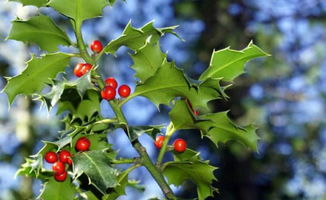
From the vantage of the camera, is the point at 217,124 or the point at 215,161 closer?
the point at 217,124

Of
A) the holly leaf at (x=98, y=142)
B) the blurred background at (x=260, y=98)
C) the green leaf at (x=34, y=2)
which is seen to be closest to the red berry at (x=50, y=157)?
the holly leaf at (x=98, y=142)

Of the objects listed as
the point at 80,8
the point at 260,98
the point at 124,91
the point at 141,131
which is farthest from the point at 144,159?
the point at 260,98

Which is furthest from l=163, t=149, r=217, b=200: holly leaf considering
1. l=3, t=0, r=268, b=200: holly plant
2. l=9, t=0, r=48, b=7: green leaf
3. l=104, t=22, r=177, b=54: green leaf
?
l=9, t=0, r=48, b=7: green leaf

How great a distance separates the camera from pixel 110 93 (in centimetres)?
158

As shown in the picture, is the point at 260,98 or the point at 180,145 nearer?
the point at 180,145

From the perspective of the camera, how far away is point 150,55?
1.67 metres

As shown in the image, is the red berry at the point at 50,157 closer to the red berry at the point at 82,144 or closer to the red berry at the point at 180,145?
the red berry at the point at 82,144

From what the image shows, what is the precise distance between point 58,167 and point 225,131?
55 cm

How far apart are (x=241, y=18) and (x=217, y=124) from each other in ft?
27.0

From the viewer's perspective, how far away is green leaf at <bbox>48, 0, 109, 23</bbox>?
1.64 meters

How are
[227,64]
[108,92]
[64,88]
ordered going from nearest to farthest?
Result: [64,88], [108,92], [227,64]

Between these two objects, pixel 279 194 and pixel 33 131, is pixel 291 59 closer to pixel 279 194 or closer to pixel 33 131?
pixel 279 194

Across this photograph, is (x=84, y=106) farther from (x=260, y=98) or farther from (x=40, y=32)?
(x=260, y=98)

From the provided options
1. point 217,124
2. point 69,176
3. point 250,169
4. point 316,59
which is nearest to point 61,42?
point 69,176
